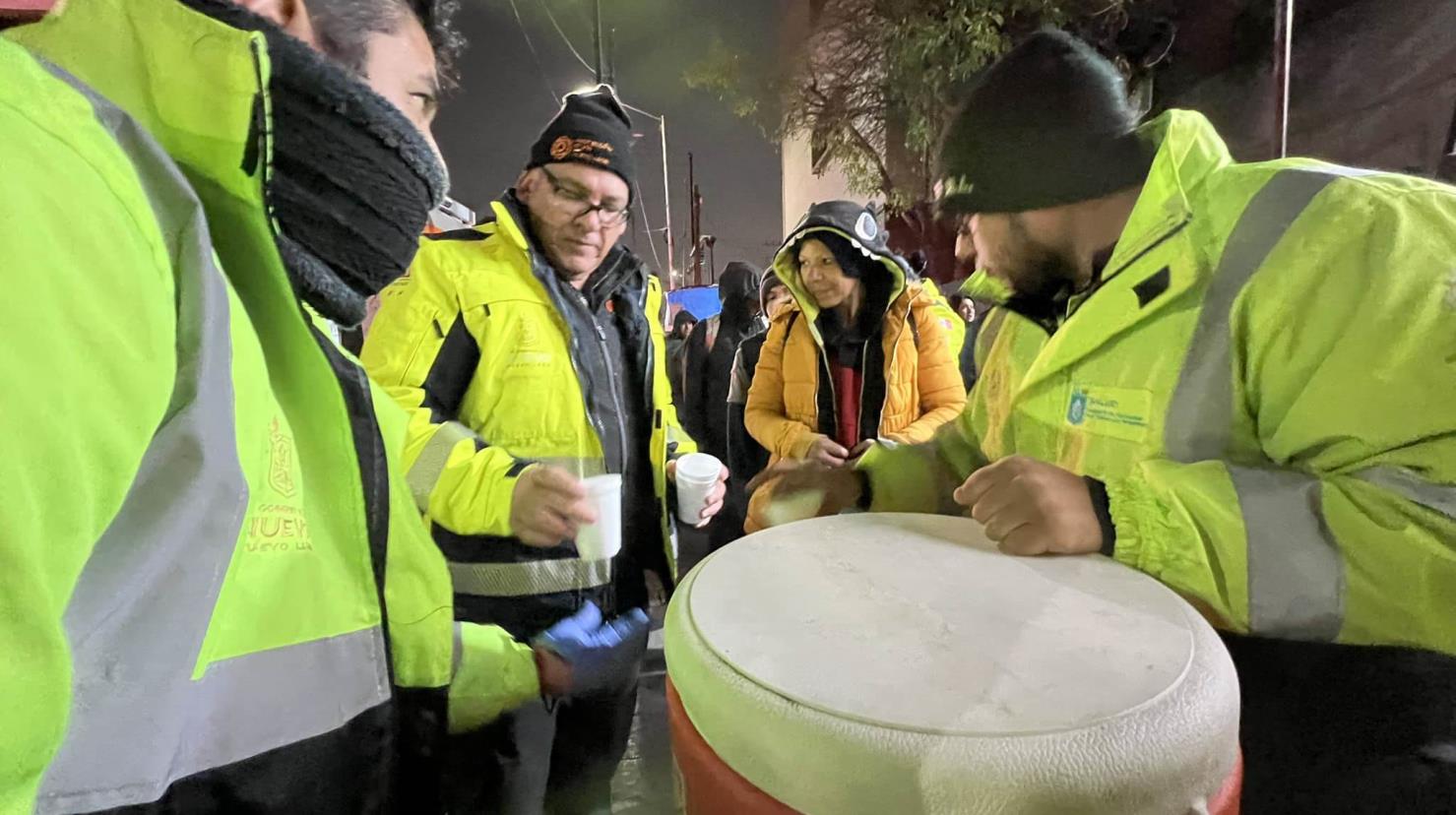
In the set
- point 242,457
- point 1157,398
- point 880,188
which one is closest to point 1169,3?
point 880,188

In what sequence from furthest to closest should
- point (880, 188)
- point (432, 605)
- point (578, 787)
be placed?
point (880, 188), point (578, 787), point (432, 605)

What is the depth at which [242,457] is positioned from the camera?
0.59 metres

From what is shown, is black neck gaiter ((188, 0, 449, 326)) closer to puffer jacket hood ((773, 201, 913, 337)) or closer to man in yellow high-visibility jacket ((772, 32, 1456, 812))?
man in yellow high-visibility jacket ((772, 32, 1456, 812))

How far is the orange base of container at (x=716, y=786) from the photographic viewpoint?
64 cm

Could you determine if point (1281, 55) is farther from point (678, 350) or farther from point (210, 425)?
point (678, 350)

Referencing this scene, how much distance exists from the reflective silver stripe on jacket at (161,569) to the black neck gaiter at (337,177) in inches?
6.3

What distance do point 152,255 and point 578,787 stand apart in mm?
1657

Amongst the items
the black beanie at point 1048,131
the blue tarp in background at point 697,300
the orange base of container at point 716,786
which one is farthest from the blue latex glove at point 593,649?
the blue tarp in background at point 697,300

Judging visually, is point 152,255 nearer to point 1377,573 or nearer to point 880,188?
point 1377,573

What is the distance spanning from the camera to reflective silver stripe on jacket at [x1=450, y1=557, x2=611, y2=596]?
1.64 m

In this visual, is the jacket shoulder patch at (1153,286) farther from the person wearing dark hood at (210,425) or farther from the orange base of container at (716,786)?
the person wearing dark hood at (210,425)

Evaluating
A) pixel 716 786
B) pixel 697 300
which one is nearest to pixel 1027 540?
pixel 716 786

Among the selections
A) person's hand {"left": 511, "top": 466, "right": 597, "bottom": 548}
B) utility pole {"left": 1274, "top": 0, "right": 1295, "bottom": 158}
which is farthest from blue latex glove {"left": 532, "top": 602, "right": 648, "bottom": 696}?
utility pole {"left": 1274, "top": 0, "right": 1295, "bottom": 158}

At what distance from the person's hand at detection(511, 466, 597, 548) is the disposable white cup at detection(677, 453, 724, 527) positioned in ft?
1.06
